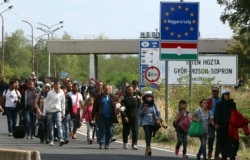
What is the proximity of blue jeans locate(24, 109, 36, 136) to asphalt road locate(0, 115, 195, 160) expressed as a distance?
0.38 meters

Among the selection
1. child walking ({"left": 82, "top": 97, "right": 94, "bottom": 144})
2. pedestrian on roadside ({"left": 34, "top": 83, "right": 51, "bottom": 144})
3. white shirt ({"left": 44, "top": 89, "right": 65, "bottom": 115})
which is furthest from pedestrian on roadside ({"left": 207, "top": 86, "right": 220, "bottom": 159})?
pedestrian on roadside ({"left": 34, "top": 83, "right": 51, "bottom": 144})

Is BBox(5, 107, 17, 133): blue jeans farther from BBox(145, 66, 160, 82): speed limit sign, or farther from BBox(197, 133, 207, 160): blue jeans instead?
BBox(197, 133, 207, 160): blue jeans

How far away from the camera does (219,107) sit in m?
20.5

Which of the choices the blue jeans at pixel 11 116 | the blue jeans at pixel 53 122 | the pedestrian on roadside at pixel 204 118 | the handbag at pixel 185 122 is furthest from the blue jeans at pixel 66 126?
the pedestrian on roadside at pixel 204 118

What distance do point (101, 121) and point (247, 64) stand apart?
3304 cm

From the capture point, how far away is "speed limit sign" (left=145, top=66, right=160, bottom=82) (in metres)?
32.7

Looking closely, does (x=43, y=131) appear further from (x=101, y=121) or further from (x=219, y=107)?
(x=219, y=107)

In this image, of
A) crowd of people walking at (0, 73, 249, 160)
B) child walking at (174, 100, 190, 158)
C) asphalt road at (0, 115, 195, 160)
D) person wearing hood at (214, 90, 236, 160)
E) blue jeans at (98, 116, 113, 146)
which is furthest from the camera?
blue jeans at (98, 116, 113, 146)

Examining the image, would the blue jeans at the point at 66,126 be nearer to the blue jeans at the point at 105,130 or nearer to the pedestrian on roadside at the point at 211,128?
the blue jeans at the point at 105,130

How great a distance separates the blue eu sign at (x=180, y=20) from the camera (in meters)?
27.9

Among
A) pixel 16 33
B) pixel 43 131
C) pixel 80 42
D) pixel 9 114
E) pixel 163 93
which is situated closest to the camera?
pixel 43 131

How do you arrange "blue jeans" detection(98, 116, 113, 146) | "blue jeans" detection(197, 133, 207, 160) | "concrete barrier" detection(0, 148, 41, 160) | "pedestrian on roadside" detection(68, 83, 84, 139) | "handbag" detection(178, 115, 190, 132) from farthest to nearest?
1. "pedestrian on roadside" detection(68, 83, 84, 139)
2. "blue jeans" detection(98, 116, 113, 146)
3. "handbag" detection(178, 115, 190, 132)
4. "blue jeans" detection(197, 133, 207, 160)
5. "concrete barrier" detection(0, 148, 41, 160)

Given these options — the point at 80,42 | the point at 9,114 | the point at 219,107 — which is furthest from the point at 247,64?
the point at 219,107

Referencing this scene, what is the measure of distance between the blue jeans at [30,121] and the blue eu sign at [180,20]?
451cm
